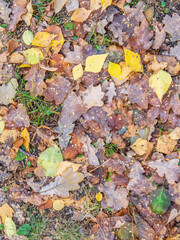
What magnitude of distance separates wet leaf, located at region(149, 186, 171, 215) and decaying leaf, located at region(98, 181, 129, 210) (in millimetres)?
250

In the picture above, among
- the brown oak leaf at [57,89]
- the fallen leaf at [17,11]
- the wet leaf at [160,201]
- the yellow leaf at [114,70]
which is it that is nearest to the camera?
the wet leaf at [160,201]

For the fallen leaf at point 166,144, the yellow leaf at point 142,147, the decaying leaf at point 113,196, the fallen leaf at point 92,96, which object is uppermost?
the fallen leaf at point 92,96

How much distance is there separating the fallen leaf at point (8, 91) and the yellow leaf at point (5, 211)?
1.09 m

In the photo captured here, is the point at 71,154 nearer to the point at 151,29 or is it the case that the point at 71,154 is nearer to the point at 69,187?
the point at 69,187

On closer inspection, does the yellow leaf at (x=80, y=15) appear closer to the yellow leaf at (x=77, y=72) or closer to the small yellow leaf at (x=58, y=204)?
the yellow leaf at (x=77, y=72)

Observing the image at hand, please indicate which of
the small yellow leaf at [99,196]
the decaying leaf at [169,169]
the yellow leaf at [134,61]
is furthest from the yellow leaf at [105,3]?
the small yellow leaf at [99,196]

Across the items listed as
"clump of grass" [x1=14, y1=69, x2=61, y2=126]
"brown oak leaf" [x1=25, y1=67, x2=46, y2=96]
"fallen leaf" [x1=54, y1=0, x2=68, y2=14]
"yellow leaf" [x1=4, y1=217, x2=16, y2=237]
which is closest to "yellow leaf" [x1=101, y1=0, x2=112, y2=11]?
"fallen leaf" [x1=54, y1=0, x2=68, y2=14]

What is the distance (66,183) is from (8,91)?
1.12 metres

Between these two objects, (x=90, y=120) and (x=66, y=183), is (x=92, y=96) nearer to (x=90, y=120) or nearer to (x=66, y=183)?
(x=90, y=120)

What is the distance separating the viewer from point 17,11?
256 centimetres

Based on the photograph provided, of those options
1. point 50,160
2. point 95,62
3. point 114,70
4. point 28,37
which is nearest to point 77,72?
point 95,62

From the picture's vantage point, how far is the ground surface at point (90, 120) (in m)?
2.28

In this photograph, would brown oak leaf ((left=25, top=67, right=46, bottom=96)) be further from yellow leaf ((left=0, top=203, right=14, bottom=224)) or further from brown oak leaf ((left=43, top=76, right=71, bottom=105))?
yellow leaf ((left=0, top=203, right=14, bottom=224))

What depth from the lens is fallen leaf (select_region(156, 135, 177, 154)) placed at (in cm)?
228
